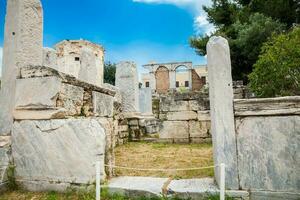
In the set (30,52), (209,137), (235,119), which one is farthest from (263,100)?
→ (209,137)

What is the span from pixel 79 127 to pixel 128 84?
20.3 feet

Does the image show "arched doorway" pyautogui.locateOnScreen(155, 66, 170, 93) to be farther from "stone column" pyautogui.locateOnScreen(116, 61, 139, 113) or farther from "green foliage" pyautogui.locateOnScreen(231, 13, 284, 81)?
"stone column" pyautogui.locateOnScreen(116, 61, 139, 113)

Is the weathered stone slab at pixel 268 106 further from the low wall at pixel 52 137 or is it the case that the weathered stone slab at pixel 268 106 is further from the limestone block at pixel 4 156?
the limestone block at pixel 4 156

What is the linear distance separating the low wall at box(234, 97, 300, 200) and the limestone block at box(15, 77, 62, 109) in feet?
8.62

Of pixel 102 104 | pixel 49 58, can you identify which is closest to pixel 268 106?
pixel 102 104

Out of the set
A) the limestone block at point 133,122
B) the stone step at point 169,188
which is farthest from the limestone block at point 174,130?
the stone step at point 169,188

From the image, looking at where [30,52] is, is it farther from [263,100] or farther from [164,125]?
[164,125]

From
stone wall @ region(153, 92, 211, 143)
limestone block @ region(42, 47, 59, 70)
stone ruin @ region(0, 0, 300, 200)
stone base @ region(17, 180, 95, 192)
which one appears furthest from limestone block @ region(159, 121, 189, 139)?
stone base @ region(17, 180, 95, 192)

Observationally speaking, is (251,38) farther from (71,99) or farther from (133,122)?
(71,99)

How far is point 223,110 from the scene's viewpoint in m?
3.42

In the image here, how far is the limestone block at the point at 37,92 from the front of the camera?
12.9ft

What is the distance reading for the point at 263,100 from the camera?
330cm

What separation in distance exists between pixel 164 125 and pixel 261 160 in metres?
5.76

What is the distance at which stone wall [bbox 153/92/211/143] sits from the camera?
873 cm
